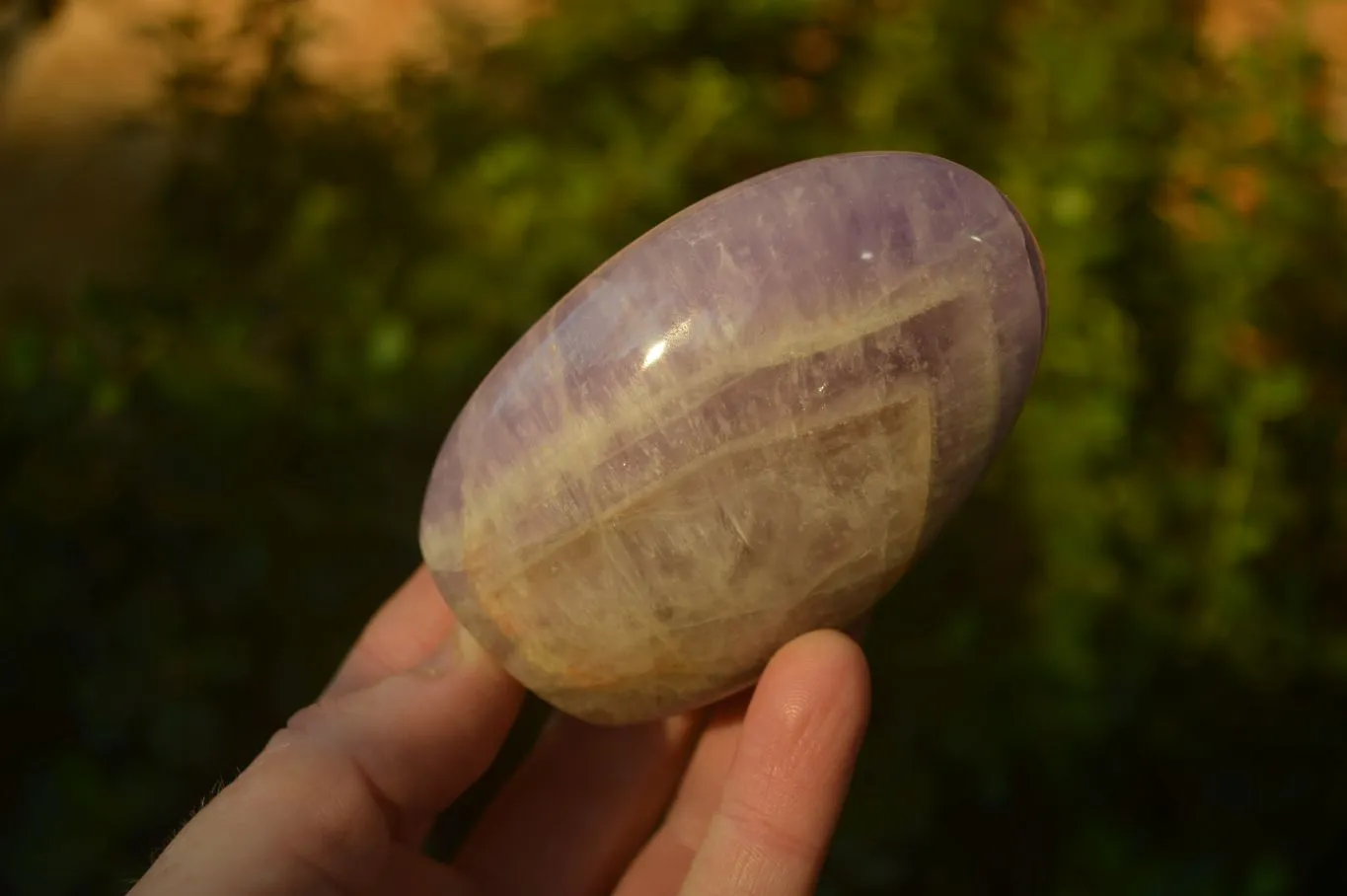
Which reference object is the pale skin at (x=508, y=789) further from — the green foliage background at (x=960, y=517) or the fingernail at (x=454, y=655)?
the green foliage background at (x=960, y=517)

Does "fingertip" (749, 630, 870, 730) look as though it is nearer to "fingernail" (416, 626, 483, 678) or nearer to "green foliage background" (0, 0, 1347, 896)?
"fingernail" (416, 626, 483, 678)

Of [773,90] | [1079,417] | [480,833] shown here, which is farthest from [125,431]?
[1079,417]

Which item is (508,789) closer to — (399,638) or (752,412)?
(399,638)

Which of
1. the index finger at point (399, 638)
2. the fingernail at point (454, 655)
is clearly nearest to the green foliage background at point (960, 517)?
the index finger at point (399, 638)

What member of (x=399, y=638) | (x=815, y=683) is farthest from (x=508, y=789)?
(x=815, y=683)

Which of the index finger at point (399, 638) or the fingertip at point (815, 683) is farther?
the index finger at point (399, 638)

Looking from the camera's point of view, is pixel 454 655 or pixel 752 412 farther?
pixel 454 655
